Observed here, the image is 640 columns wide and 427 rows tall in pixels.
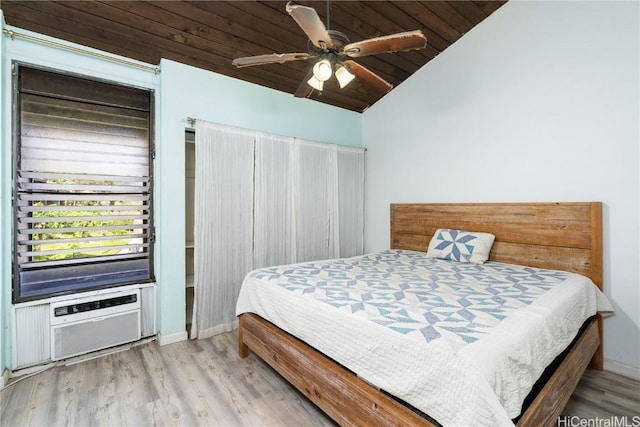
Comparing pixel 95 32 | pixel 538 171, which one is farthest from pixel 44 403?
pixel 538 171

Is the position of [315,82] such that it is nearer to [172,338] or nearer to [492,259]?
[492,259]

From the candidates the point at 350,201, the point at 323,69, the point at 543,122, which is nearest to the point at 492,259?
the point at 543,122

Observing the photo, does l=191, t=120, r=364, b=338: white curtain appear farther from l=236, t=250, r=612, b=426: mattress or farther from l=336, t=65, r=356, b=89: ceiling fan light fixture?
l=336, t=65, r=356, b=89: ceiling fan light fixture

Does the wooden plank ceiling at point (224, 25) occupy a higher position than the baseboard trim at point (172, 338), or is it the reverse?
the wooden plank ceiling at point (224, 25)

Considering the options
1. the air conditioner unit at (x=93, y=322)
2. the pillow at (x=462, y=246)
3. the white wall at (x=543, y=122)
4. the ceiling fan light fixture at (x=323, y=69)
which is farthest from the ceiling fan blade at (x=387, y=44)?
the air conditioner unit at (x=93, y=322)

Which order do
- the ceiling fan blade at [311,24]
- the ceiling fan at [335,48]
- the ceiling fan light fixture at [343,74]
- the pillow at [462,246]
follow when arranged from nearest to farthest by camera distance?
the ceiling fan blade at [311,24] → the ceiling fan at [335,48] → the ceiling fan light fixture at [343,74] → the pillow at [462,246]

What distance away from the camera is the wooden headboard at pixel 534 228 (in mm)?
2252

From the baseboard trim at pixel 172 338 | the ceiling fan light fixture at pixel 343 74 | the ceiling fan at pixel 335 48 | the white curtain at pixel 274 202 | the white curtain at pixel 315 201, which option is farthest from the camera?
the white curtain at pixel 315 201

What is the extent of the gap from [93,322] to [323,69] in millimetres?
2582

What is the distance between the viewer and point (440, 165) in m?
3.28

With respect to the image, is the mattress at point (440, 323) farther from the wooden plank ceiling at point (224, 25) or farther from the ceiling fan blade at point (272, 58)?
the wooden plank ceiling at point (224, 25)

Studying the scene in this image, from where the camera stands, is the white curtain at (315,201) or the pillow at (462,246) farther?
the white curtain at (315,201)

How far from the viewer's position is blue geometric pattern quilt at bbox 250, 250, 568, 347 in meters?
1.32

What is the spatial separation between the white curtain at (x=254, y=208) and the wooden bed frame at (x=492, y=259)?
2.17 feet
